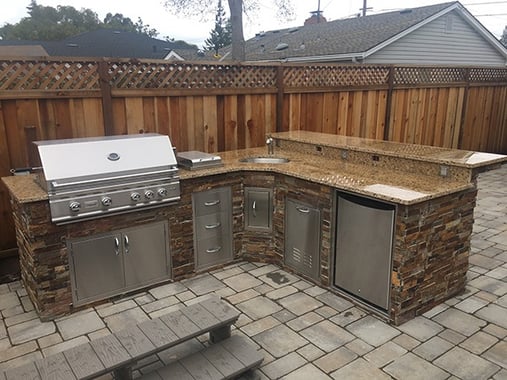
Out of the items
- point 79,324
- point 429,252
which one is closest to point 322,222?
point 429,252

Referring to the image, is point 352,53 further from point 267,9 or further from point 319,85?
point 319,85

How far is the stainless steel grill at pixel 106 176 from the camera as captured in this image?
3.11m

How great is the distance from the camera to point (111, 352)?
2324 mm

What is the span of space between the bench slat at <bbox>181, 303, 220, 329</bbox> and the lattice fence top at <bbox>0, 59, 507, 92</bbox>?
8.17 feet

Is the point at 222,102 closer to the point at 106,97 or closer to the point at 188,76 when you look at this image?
the point at 188,76

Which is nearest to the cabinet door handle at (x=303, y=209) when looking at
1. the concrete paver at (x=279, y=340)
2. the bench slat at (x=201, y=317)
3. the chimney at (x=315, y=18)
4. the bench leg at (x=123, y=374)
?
the concrete paver at (x=279, y=340)

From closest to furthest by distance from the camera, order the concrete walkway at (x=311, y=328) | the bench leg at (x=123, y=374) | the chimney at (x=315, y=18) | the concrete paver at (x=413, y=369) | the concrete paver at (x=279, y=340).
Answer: the bench leg at (x=123, y=374) → the concrete paver at (x=413, y=369) → the concrete walkway at (x=311, y=328) → the concrete paver at (x=279, y=340) → the chimney at (x=315, y=18)

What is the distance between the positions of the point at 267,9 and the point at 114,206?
9.19 metres

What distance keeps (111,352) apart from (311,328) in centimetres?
144

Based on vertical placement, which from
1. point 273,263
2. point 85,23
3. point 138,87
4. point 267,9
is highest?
point 85,23

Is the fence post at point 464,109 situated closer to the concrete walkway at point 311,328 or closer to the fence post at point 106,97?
the concrete walkway at point 311,328

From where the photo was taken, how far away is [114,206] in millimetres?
3320

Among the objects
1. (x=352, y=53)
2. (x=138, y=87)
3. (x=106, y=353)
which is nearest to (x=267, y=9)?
(x=352, y=53)

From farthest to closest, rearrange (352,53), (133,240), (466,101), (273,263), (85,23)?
1. (85,23)
2. (352,53)
3. (466,101)
4. (273,263)
5. (133,240)
